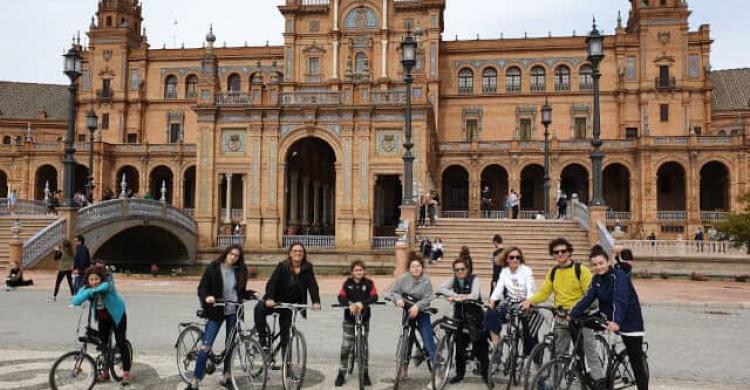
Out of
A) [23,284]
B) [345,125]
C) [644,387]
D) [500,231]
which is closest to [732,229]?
[500,231]

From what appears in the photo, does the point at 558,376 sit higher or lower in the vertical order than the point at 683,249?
lower

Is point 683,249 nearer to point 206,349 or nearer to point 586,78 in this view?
point 206,349

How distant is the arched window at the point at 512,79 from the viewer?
52.8 m

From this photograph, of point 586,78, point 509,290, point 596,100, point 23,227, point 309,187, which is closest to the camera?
point 509,290

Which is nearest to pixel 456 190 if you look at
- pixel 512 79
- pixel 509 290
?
pixel 512 79

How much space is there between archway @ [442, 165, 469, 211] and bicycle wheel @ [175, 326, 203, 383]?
144 feet

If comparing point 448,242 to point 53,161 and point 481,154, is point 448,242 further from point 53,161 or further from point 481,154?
point 53,161

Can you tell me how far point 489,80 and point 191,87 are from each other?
2667 centimetres

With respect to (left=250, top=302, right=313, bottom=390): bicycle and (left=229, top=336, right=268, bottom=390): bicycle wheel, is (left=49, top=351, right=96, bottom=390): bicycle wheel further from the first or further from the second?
(left=250, top=302, right=313, bottom=390): bicycle

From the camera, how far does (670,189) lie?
159 ft

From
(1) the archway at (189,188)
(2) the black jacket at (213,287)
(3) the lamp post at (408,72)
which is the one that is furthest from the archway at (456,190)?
(2) the black jacket at (213,287)

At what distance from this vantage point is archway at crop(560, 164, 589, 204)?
49.7 metres

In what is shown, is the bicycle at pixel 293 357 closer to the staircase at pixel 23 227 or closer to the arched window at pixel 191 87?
the staircase at pixel 23 227

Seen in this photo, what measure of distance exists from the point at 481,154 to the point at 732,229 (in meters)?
24.9
